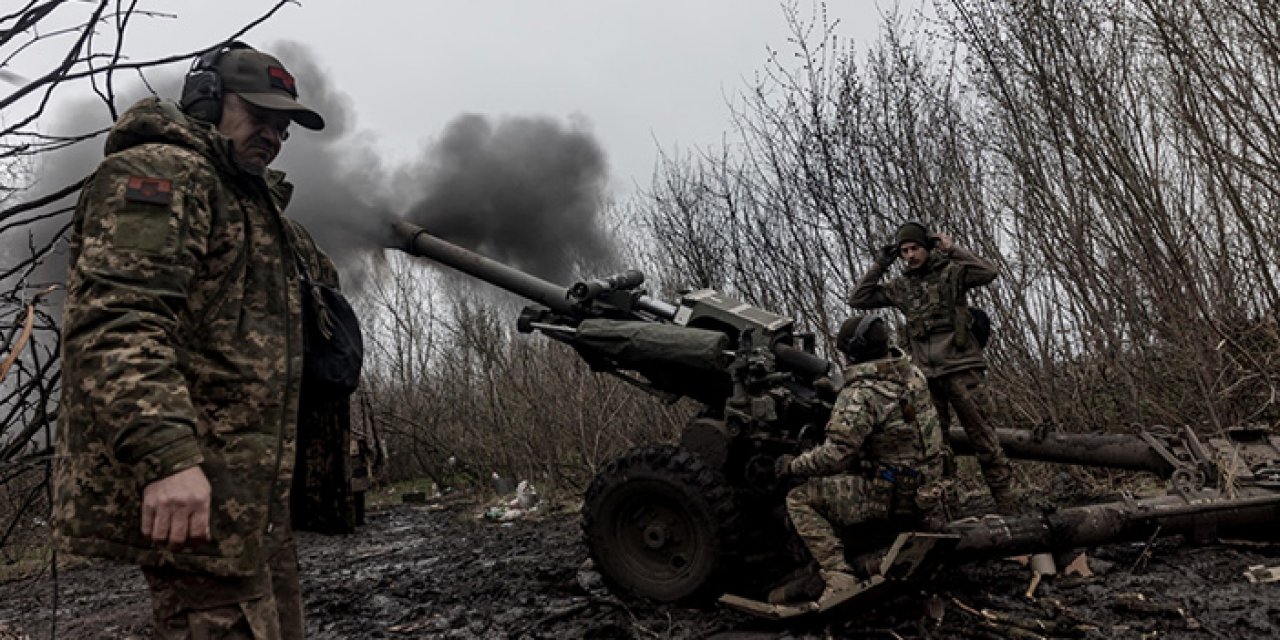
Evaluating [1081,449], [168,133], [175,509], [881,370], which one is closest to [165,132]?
[168,133]

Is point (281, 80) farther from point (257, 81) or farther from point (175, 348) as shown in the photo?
point (175, 348)

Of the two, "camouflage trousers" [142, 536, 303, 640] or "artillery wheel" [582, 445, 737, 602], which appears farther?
"artillery wheel" [582, 445, 737, 602]

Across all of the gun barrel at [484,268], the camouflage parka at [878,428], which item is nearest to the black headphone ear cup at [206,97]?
the camouflage parka at [878,428]

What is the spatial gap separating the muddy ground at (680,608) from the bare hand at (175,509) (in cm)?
144

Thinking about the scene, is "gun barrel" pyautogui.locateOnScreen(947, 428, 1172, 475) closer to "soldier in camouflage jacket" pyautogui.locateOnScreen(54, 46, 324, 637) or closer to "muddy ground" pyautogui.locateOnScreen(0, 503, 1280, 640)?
"muddy ground" pyautogui.locateOnScreen(0, 503, 1280, 640)

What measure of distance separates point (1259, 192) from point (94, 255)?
7.11 meters

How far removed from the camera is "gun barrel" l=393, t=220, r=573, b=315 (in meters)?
5.80

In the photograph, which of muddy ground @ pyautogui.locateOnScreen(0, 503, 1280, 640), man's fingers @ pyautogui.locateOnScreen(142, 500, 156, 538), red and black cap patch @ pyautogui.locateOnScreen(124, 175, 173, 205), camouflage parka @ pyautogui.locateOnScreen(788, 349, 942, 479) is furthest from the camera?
camouflage parka @ pyautogui.locateOnScreen(788, 349, 942, 479)

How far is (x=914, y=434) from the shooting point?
390cm

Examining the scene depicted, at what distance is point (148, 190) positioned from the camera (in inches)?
70.9

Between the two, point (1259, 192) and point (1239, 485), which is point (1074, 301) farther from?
point (1239, 485)

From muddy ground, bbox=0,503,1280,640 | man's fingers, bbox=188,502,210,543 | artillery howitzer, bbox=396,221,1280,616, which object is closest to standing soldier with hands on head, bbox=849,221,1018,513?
artillery howitzer, bbox=396,221,1280,616

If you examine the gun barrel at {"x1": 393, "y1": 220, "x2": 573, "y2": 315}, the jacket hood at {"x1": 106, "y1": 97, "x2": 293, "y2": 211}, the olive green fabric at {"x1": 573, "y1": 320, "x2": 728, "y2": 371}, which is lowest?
the olive green fabric at {"x1": 573, "y1": 320, "x2": 728, "y2": 371}

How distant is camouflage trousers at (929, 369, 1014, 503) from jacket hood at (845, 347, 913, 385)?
1772 millimetres
